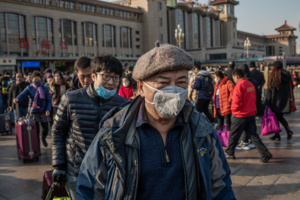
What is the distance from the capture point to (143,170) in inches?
62.8

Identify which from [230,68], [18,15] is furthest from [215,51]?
[230,68]

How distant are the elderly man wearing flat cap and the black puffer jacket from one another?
901 mm

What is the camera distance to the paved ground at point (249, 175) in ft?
13.4

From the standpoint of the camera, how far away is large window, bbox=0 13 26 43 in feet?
118

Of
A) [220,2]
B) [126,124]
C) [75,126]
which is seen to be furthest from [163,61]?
[220,2]

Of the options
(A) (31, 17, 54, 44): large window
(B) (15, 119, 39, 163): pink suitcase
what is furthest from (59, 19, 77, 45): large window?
(B) (15, 119, 39, 163): pink suitcase

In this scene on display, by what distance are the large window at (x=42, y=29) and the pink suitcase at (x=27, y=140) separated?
120ft

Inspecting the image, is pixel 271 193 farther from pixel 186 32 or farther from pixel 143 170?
pixel 186 32

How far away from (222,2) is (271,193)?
277 feet

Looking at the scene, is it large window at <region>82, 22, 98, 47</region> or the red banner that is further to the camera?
large window at <region>82, 22, 98, 47</region>

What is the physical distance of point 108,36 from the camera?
50.0m

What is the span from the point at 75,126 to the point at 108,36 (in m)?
49.2

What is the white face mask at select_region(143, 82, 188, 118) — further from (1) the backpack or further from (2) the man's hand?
(1) the backpack

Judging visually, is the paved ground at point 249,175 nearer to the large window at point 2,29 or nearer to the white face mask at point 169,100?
the white face mask at point 169,100
